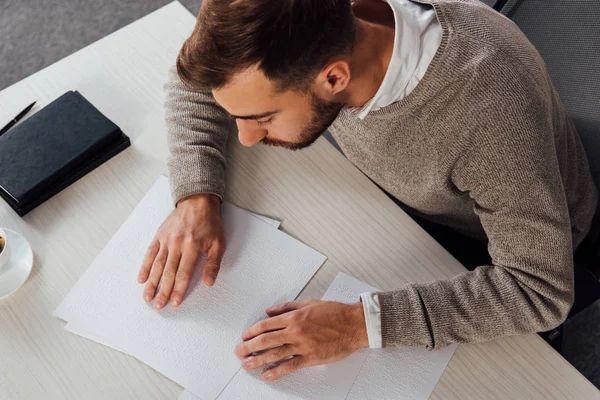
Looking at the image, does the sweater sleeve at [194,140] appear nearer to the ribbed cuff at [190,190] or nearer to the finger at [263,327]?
the ribbed cuff at [190,190]

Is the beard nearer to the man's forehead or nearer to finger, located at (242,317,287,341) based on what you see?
the man's forehead

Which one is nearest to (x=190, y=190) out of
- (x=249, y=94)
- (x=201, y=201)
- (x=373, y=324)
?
(x=201, y=201)

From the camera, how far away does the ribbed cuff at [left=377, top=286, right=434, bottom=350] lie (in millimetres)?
915

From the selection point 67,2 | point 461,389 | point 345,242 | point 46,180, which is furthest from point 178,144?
point 67,2

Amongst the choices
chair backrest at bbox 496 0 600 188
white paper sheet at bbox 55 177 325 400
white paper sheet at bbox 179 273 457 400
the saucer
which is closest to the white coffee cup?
the saucer

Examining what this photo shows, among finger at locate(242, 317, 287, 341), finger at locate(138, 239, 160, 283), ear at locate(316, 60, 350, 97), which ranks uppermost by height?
ear at locate(316, 60, 350, 97)

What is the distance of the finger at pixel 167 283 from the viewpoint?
0.97 metres

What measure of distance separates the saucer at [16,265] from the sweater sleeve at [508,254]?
0.58 meters

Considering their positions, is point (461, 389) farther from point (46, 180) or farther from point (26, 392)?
point (46, 180)

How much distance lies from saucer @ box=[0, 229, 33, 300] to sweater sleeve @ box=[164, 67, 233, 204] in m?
0.26

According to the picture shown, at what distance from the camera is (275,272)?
3.27 ft

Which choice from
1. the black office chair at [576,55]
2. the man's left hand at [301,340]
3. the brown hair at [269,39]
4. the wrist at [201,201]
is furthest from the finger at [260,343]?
the black office chair at [576,55]

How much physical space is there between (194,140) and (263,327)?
372mm

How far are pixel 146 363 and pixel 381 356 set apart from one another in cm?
36
